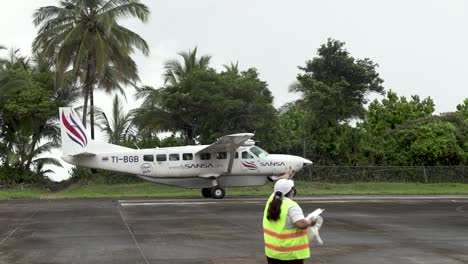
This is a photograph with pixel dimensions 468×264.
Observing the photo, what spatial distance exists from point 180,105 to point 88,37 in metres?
6.78

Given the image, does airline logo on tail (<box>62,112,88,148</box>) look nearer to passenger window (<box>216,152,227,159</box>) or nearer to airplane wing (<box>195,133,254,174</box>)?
airplane wing (<box>195,133,254,174</box>)

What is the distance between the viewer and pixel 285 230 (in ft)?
19.6

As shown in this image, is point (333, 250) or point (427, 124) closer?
point (333, 250)

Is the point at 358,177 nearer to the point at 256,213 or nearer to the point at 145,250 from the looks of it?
the point at 256,213

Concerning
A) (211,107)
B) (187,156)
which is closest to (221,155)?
(187,156)

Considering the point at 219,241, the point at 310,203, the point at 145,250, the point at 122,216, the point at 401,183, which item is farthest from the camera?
the point at 401,183

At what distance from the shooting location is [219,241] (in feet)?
39.7

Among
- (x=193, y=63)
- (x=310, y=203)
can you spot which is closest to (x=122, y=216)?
(x=310, y=203)

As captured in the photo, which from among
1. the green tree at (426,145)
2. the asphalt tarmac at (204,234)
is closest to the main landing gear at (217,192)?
Answer: the asphalt tarmac at (204,234)

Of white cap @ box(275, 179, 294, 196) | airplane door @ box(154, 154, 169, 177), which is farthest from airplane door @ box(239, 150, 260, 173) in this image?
white cap @ box(275, 179, 294, 196)

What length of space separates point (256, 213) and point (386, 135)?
24.1 metres

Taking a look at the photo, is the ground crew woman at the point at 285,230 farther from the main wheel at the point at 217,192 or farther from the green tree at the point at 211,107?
the green tree at the point at 211,107

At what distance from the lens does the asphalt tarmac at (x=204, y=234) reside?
10.3 metres

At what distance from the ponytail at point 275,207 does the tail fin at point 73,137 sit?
2231 centimetres
